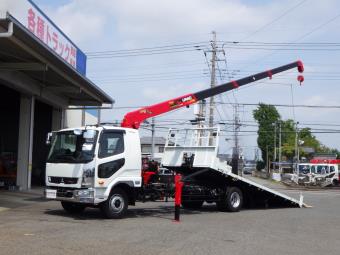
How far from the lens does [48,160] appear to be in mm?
14797

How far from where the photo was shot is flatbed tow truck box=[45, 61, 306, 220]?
1411 centimetres

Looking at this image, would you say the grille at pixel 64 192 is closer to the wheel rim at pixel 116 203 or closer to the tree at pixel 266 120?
the wheel rim at pixel 116 203

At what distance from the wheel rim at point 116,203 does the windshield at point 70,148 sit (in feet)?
4.53

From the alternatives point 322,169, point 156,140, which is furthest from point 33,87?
point 156,140

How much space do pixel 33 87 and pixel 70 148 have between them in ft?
34.3

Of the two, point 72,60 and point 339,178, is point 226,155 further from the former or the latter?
point 339,178

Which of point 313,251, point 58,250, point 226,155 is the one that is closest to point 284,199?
point 226,155

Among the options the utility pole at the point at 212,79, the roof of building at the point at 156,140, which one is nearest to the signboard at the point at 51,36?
the utility pole at the point at 212,79

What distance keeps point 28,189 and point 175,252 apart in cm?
1619

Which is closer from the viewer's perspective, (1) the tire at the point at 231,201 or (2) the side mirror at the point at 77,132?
(2) the side mirror at the point at 77,132

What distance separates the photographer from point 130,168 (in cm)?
1491

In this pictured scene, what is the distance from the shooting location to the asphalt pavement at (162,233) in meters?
10.1

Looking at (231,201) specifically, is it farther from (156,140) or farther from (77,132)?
(156,140)

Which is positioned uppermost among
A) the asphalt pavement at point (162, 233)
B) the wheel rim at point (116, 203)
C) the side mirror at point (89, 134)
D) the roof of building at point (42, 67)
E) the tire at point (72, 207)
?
the roof of building at point (42, 67)
